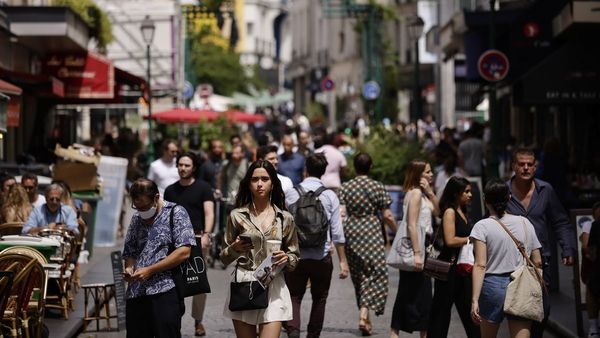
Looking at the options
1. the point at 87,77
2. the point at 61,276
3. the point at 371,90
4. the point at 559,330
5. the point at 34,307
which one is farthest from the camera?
the point at 371,90

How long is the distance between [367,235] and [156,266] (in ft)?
14.7

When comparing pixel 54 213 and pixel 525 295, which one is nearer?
pixel 525 295

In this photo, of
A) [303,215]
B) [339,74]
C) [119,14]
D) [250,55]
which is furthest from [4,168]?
[250,55]

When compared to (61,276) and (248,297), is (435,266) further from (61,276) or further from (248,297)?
(61,276)

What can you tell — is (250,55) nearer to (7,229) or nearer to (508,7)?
(508,7)

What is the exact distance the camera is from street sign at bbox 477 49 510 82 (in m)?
25.0

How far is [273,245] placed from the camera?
9.83 meters

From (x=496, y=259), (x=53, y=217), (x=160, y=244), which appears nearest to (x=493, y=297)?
(x=496, y=259)

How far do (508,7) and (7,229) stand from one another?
21322 mm

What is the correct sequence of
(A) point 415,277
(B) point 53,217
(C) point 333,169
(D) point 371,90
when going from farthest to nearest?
1. (D) point 371,90
2. (C) point 333,169
3. (B) point 53,217
4. (A) point 415,277

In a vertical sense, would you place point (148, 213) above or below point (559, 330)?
above

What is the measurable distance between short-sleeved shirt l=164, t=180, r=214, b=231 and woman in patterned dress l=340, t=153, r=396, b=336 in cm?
133

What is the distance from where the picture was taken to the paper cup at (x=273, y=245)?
9.80 meters

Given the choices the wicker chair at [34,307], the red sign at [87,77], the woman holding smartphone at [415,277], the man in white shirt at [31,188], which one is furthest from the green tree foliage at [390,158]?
the wicker chair at [34,307]
